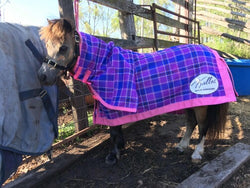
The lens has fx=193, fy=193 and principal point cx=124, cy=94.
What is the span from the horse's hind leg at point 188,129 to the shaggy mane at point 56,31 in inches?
69.6

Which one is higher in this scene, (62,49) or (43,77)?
(62,49)

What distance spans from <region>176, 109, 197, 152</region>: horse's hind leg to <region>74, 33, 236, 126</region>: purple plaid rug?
2.01 ft

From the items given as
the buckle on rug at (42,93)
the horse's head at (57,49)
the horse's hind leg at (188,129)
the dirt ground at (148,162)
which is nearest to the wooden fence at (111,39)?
the dirt ground at (148,162)

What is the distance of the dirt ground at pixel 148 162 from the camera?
1836 millimetres

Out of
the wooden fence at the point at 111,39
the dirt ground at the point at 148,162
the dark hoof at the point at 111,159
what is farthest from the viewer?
the wooden fence at the point at 111,39

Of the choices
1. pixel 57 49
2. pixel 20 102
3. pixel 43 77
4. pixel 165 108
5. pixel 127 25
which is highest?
pixel 127 25

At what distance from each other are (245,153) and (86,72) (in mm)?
1859

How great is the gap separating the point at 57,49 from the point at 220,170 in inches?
72.3

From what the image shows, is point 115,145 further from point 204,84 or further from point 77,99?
point 204,84

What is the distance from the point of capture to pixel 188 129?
2.52 meters

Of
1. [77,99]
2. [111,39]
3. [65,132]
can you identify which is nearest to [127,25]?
[111,39]

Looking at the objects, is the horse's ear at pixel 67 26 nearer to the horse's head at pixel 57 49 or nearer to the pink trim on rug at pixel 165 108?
the horse's head at pixel 57 49

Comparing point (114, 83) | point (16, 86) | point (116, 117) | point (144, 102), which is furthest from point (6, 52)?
point (144, 102)

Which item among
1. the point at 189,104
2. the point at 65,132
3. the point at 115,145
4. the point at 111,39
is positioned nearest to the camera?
the point at 189,104
